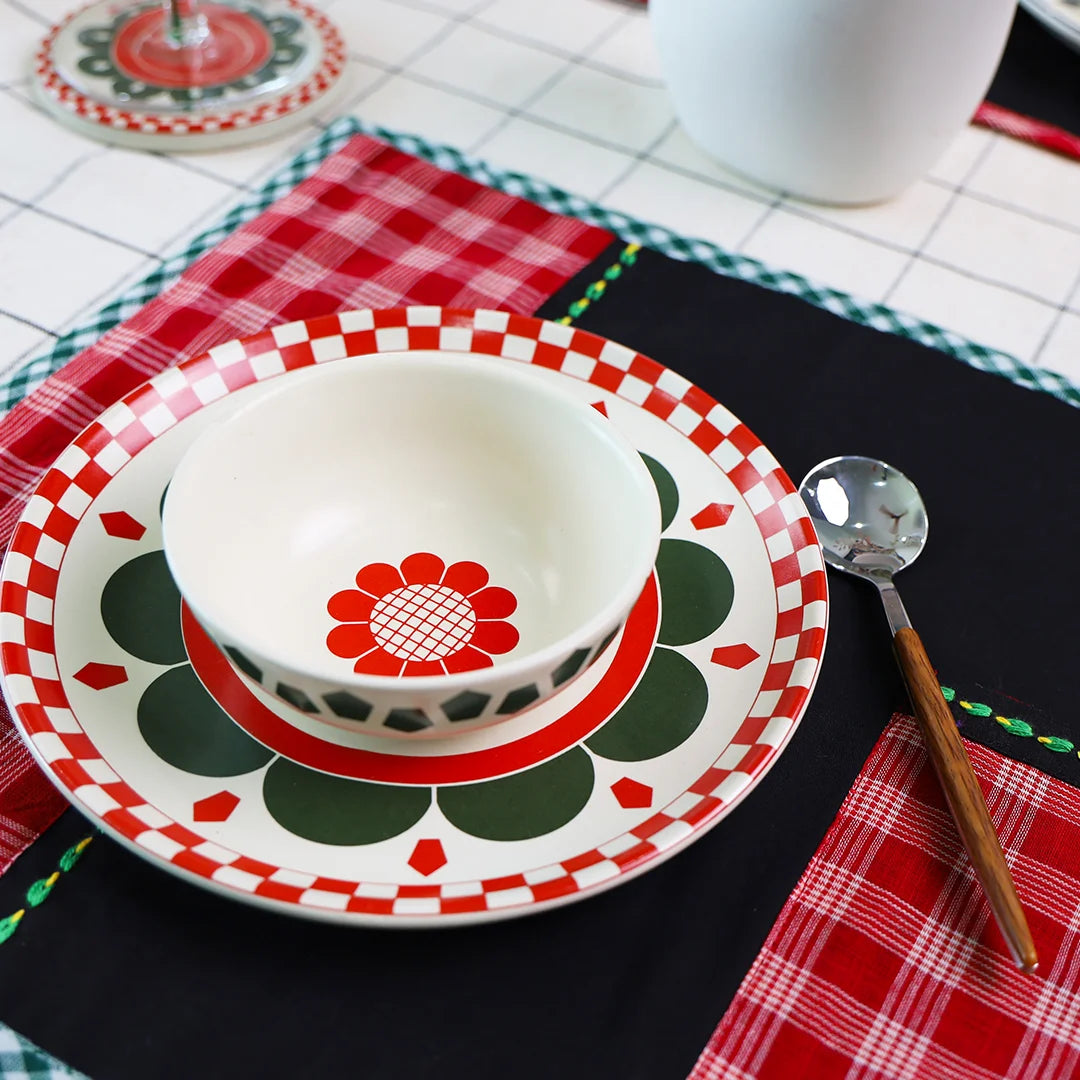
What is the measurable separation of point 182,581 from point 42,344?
34 cm

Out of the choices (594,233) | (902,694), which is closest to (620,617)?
(902,694)

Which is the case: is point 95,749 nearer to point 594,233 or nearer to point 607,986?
point 607,986

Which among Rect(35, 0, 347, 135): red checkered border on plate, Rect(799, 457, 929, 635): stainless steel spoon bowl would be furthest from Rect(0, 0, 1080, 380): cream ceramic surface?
Rect(799, 457, 929, 635): stainless steel spoon bowl

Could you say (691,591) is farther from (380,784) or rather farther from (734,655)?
(380,784)

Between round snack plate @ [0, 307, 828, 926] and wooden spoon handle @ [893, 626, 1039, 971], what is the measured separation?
63 mm

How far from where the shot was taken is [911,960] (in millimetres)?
406

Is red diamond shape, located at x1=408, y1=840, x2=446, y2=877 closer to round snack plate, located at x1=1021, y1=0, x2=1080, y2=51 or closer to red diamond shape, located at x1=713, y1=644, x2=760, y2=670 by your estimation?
red diamond shape, located at x1=713, y1=644, x2=760, y2=670

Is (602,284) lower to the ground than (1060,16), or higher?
lower

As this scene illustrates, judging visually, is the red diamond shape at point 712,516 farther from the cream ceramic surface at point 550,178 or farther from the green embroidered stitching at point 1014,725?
the cream ceramic surface at point 550,178

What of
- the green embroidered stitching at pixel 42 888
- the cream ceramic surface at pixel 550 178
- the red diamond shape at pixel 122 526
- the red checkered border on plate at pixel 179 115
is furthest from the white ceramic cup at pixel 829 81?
the green embroidered stitching at pixel 42 888

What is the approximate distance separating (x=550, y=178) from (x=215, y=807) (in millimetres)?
559

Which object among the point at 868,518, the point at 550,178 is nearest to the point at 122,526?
the point at 868,518

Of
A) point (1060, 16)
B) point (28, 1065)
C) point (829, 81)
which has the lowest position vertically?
point (28, 1065)

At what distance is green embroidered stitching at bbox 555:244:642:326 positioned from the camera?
0.66m
